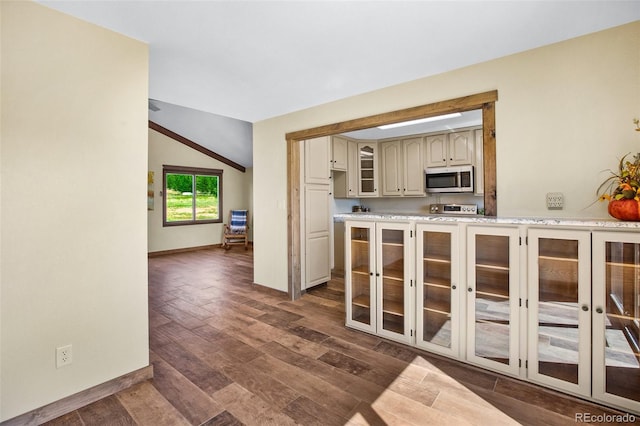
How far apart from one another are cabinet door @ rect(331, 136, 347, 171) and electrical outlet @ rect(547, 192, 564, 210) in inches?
132

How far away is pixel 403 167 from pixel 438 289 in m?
3.36

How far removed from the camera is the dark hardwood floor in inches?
69.2

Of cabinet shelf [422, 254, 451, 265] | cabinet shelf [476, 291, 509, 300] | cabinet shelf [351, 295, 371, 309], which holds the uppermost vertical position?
cabinet shelf [422, 254, 451, 265]

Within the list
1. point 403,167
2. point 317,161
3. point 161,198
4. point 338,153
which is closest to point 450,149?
point 403,167

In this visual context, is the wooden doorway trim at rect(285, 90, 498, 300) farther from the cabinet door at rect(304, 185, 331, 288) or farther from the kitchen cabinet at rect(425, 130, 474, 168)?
the kitchen cabinet at rect(425, 130, 474, 168)

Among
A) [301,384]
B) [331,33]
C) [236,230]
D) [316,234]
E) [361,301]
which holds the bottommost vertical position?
[301,384]

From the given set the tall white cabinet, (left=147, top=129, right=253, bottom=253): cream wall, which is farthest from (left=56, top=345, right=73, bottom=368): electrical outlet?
(left=147, top=129, right=253, bottom=253): cream wall

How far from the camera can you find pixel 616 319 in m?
1.79

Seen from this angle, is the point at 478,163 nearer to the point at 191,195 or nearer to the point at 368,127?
Answer: the point at 368,127

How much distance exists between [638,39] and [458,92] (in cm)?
106

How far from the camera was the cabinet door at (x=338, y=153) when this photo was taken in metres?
5.11

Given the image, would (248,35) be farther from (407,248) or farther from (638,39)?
(638,39)

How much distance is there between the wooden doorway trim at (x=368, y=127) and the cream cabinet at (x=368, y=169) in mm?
2024

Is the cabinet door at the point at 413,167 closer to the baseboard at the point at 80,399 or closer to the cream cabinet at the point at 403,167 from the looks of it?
the cream cabinet at the point at 403,167
